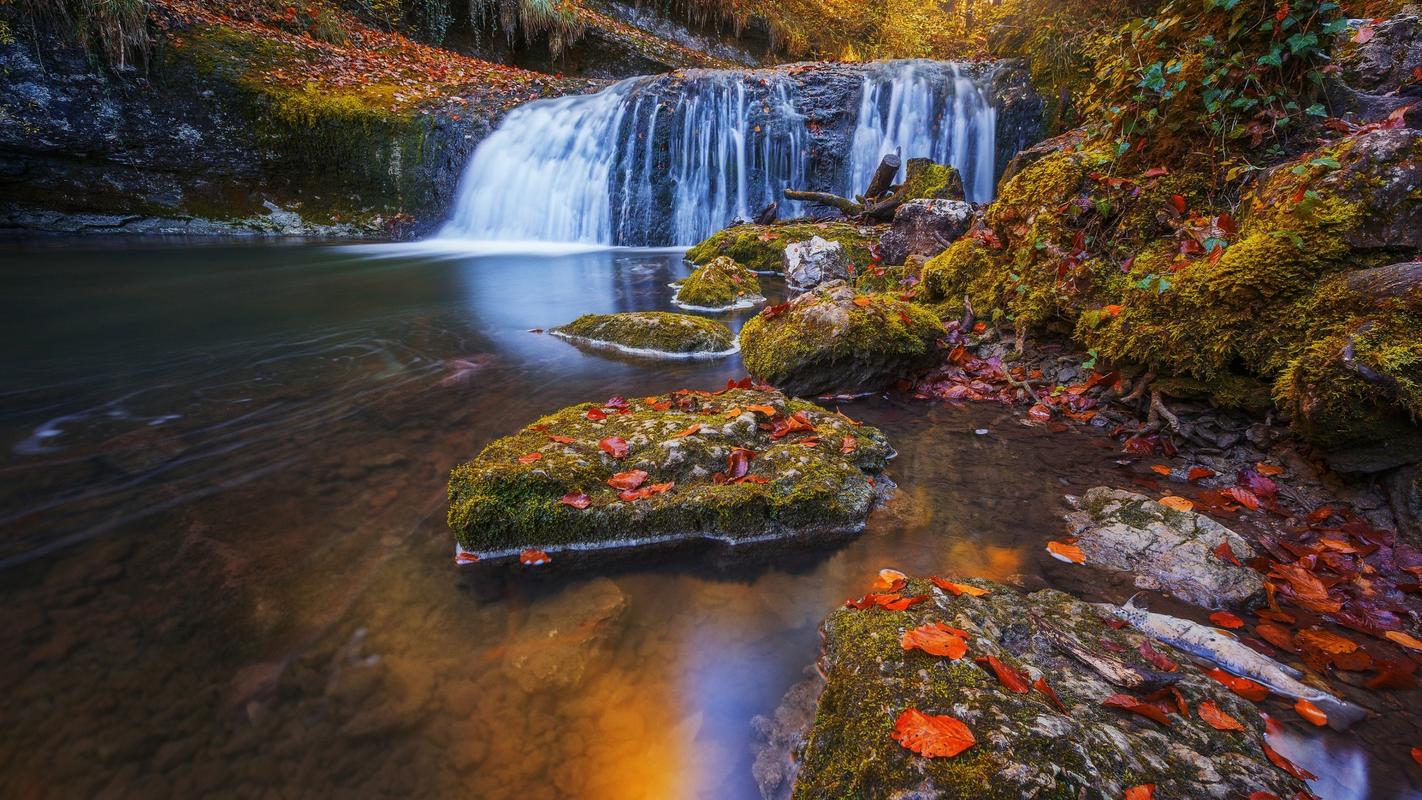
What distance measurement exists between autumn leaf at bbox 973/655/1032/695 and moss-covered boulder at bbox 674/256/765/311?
6.36m

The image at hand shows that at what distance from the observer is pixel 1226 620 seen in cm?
212

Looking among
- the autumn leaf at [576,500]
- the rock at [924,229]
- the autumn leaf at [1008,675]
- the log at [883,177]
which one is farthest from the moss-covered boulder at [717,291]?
the autumn leaf at [1008,675]

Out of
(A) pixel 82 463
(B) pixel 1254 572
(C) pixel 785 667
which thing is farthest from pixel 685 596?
(A) pixel 82 463

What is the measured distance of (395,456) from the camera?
11.4ft

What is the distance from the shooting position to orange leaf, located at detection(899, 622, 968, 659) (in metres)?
1.69

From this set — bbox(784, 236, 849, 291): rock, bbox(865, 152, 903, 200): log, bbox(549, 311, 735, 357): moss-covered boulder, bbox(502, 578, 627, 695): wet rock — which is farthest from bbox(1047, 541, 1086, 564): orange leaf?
bbox(865, 152, 903, 200): log

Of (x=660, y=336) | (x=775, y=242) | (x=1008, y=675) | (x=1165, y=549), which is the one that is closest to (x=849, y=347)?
(x=660, y=336)

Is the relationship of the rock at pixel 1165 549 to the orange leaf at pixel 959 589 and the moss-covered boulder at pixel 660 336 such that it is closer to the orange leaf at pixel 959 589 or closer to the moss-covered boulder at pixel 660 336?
the orange leaf at pixel 959 589

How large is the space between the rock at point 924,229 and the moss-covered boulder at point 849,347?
10.4ft

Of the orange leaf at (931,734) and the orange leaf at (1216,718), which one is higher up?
the orange leaf at (931,734)

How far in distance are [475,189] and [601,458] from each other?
44.1ft

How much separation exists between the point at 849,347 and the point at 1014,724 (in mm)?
3186

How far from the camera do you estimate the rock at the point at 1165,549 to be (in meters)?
2.26

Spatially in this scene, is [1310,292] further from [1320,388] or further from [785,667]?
[785,667]
